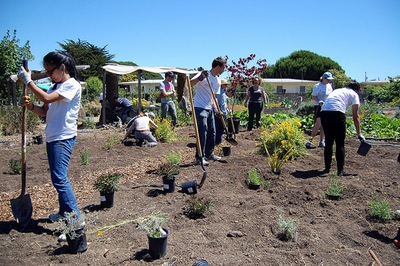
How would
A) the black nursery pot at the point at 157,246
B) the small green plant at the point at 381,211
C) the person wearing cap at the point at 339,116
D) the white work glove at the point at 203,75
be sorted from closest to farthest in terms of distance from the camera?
1. the black nursery pot at the point at 157,246
2. the small green plant at the point at 381,211
3. the person wearing cap at the point at 339,116
4. the white work glove at the point at 203,75

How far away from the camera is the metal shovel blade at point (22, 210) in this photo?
3.41m

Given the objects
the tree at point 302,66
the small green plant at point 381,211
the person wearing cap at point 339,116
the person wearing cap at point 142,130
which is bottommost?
the small green plant at point 381,211

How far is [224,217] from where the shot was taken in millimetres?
3646

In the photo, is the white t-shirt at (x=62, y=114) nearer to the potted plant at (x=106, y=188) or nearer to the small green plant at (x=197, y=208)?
the potted plant at (x=106, y=188)

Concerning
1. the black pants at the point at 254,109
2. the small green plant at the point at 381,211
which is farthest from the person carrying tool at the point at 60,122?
the black pants at the point at 254,109

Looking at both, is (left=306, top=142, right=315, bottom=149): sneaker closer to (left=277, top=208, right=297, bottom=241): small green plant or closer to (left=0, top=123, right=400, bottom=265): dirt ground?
(left=0, top=123, right=400, bottom=265): dirt ground

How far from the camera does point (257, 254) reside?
2.88 m

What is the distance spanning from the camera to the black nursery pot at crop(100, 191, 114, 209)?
3912mm

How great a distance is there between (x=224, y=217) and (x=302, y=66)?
185 feet

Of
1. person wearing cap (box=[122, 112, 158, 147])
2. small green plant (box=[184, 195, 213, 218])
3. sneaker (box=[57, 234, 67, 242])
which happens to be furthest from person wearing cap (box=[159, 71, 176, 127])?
sneaker (box=[57, 234, 67, 242])

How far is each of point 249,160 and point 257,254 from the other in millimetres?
3386

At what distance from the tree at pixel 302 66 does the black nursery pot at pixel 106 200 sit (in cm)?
5343

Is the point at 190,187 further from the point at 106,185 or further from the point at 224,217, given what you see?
the point at 106,185

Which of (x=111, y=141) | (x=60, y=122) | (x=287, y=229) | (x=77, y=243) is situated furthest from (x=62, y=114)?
(x=111, y=141)
